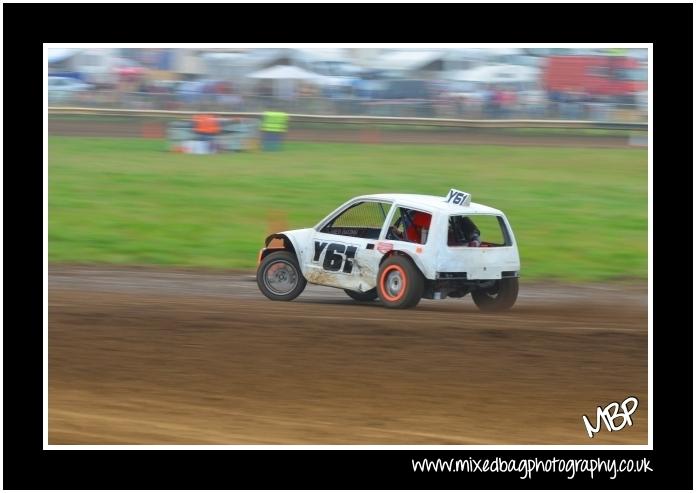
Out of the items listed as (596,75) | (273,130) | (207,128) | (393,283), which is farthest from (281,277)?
(596,75)

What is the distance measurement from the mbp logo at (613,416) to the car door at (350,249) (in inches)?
145

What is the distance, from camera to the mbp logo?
351 inches

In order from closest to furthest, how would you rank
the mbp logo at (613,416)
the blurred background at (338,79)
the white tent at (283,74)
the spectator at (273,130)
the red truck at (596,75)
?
the mbp logo at (613,416) → the red truck at (596,75) → the spectator at (273,130) → the blurred background at (338,79) → the white tent at (283,74)

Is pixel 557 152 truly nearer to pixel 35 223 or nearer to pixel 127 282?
pixel 127 282

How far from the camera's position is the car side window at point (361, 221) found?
40.4 ft

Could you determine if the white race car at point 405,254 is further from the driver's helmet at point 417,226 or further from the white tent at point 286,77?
the white tent at point 286,77

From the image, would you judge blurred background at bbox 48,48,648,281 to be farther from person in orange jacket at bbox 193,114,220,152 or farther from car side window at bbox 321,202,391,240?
car side window at bbox 321,202,391,240

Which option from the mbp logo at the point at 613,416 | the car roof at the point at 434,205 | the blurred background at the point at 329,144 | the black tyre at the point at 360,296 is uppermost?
the blurred background at the point at 329,144

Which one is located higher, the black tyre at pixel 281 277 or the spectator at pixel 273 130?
the spectator at pixel 273 130

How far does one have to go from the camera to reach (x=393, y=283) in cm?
1184

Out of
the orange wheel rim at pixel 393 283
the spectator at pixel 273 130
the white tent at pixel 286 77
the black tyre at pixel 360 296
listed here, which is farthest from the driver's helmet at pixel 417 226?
the white tent at pixel 286 77

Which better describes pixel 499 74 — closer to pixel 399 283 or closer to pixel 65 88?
pixel 65 88

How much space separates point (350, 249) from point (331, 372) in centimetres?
250

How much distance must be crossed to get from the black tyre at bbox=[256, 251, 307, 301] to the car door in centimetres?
26
